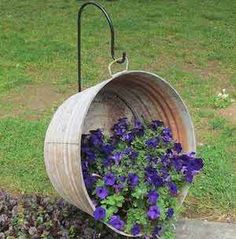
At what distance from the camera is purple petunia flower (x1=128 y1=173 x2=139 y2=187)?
3.54 m

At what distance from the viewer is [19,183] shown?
188 inches

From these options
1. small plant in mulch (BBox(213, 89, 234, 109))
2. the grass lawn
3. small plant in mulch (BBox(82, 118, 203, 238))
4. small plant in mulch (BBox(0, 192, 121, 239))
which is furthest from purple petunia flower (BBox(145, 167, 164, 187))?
small plant in mulch (BBox(213, 89, 234, 109))

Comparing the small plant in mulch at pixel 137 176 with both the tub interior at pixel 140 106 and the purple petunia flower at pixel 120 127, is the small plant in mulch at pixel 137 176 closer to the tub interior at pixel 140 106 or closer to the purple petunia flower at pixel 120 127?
the purple petunia flower at pixel 120 127

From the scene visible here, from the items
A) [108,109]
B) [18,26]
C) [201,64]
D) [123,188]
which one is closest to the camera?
[123,188]

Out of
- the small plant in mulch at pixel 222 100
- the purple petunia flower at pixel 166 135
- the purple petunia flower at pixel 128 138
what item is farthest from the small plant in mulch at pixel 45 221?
→ the small plant in mulch at pixel 222 100

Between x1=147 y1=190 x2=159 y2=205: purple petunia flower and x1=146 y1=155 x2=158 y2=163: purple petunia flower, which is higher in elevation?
x1=146 y1=155 x2=158 y2=163: purple petunia flower

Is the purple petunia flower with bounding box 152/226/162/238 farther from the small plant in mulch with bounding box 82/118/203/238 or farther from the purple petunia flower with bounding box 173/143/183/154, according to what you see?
the purple petunia flower with bounding box 173/143/183/154

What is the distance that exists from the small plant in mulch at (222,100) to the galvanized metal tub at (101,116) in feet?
7.41

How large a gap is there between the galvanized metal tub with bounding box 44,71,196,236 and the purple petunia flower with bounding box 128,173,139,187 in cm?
26

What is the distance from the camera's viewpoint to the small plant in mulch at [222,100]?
21.0 feet

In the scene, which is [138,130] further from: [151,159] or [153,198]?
[153,198]

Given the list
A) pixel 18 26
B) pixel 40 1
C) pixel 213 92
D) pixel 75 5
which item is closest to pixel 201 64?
pixel 213 92

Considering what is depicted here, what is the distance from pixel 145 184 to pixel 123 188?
0.13 m

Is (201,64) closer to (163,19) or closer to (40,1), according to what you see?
Result: (163,19)
